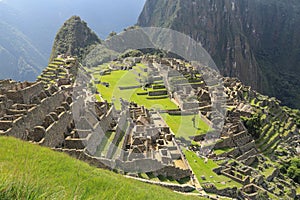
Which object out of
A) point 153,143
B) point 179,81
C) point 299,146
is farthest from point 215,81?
point 153,143

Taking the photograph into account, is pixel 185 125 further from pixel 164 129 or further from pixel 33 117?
pixel 33 117

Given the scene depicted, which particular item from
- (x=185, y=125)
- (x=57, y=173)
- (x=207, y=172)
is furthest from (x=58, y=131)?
(x=185, y=125)

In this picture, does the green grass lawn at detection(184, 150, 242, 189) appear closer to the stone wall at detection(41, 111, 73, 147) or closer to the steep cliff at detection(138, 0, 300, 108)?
the stone wall at detection(41, 111, 73, 147)

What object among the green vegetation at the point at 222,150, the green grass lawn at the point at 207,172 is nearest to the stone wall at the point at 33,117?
the green grass lawn at the point at 207,172

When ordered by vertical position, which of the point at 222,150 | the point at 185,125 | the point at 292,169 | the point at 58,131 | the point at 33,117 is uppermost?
the point at 33,117

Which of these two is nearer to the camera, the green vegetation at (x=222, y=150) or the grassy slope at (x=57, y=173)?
the grassy slope at (x=57, y=173)

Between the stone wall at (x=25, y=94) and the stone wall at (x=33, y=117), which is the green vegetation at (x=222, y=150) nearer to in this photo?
the stone wall at (x=33, y=117)
